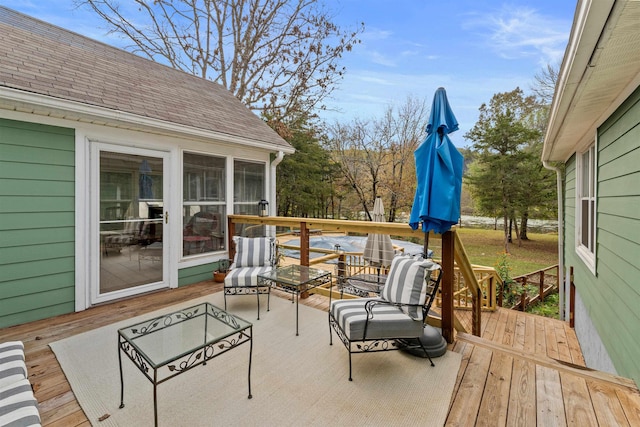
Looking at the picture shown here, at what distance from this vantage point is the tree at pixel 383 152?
15.3 m

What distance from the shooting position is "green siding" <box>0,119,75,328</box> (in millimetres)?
3127

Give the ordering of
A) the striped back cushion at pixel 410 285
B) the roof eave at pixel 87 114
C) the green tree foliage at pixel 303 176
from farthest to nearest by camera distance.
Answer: the green tree foliage at pixel 303 176
the roof eave at pixel 87 114
the striped back cushion at pixel 410 285

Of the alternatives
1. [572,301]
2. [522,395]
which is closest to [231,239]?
[522,395]

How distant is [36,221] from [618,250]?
6237 millimetres

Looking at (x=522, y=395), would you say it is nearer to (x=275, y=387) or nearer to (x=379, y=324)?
(x=379, y=324)

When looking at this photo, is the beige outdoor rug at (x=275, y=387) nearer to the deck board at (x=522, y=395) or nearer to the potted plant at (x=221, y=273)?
the deck board at (x=522, y=395)

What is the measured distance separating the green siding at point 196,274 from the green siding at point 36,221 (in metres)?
1.36

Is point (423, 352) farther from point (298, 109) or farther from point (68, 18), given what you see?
point (68, 18)

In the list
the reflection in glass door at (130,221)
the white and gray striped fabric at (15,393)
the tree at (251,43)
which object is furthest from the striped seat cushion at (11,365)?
the tree at (251,43)

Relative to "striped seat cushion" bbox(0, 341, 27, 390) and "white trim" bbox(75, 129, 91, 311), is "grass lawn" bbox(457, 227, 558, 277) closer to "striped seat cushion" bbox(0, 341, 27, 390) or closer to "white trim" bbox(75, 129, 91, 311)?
"white trim" bbox(75, 129, 91, 311)

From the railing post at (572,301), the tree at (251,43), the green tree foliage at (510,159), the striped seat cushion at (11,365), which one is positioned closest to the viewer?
the striped seat cushion at (11,365)

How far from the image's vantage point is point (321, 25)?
11.1 meters

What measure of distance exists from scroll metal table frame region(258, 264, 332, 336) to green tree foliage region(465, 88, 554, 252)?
15.0 metres

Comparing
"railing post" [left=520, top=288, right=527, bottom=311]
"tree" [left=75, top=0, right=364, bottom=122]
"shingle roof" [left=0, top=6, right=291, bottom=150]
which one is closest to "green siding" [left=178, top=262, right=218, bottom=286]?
"shingle roof" [left=0, top=6, right=291, bottom=150]
